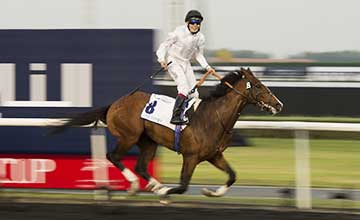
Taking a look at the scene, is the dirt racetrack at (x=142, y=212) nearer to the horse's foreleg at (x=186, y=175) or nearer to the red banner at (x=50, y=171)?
the horse's foreleg at (x=186, y=175)

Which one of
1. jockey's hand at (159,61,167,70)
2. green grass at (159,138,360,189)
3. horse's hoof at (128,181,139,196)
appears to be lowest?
green grass at (159,138,360,189)

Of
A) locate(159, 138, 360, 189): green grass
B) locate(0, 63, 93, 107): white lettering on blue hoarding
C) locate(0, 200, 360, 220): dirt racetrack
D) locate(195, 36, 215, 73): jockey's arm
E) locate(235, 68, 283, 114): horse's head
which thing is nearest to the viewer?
locate(0, 200, 360, 220): dirt racetrack

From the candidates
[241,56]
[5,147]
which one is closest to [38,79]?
[5,147]

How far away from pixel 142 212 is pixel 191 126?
3.13 feet

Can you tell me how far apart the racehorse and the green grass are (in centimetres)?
69

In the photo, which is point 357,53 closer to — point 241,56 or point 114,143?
point 241,56

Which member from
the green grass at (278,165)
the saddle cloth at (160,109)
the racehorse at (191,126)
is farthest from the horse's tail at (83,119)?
the green grass at (278,165)

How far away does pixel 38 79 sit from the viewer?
25.5ft

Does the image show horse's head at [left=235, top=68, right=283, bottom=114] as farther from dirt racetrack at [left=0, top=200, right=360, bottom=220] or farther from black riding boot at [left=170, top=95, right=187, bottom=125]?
dirt racetrack at [left=0, top=200, right=360, bottom=220]

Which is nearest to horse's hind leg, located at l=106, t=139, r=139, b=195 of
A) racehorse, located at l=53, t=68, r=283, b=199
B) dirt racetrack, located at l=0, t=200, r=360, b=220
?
racehorse, located at l=53, t=68, r=283, b=199

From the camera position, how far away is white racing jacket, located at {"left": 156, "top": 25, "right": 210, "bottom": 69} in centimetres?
727

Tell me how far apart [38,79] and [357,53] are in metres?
17.1

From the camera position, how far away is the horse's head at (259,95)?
23.6 ft

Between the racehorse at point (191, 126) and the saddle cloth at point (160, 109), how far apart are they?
2.1 inches
